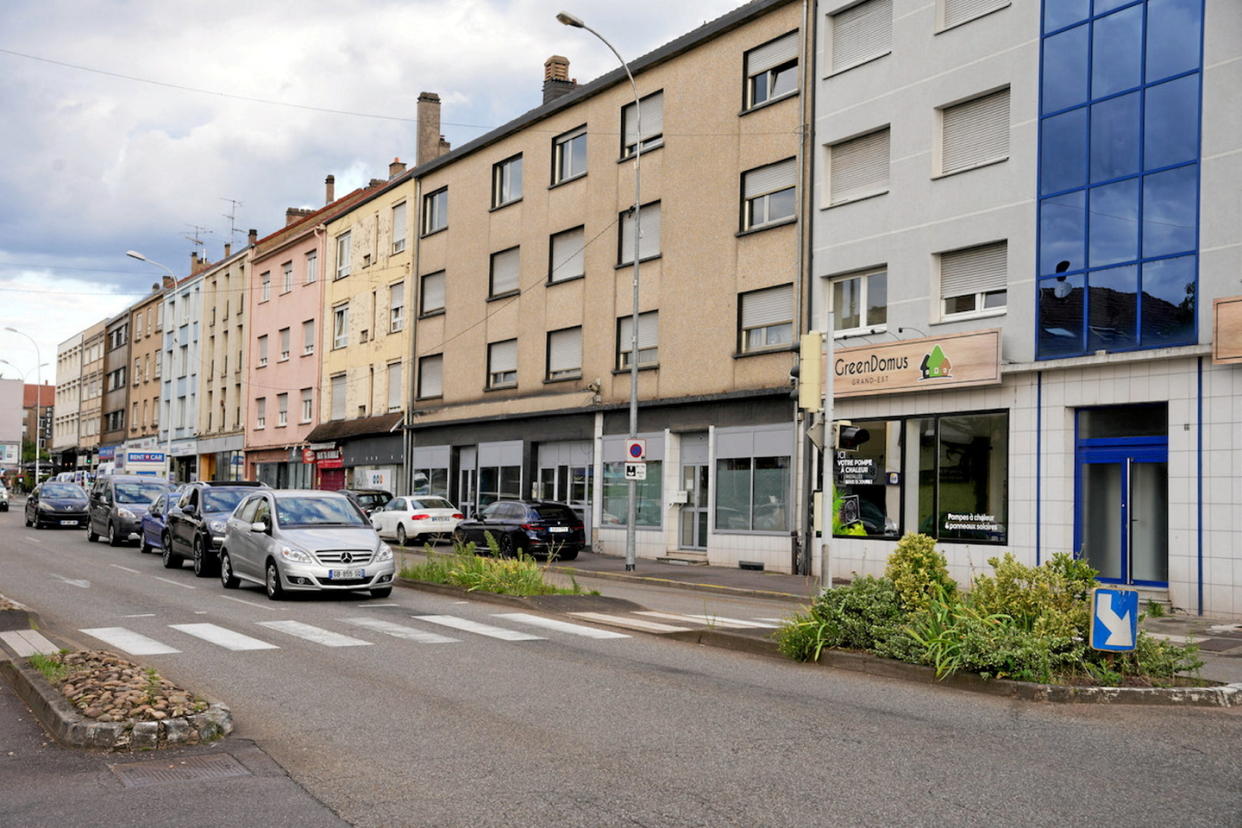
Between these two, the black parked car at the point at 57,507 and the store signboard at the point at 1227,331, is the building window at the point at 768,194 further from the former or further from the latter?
the black parked car at the point at 57,507

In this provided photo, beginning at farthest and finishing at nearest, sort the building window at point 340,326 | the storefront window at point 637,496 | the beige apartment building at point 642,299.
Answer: the building window at point 340,326 < the storefront window at point 637,496 < the beige apartment building at point 642,299

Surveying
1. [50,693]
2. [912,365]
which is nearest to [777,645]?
[50,693]

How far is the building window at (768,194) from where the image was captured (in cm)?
2616

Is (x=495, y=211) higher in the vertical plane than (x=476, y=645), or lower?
higher

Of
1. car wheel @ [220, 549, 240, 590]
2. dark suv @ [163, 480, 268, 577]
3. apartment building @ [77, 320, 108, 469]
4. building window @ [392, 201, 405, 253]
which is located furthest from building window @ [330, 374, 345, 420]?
apartment building @ [77, 320, 108, 469]

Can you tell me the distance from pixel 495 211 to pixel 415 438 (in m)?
8.59

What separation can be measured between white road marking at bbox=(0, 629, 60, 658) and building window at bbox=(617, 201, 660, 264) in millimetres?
20630

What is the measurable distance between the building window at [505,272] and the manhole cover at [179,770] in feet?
96.5

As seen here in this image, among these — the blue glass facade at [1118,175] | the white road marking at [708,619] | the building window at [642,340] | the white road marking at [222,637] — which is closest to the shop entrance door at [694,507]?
the building window at [642,340]

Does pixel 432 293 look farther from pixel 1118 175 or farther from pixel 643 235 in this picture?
pixel 1118 175

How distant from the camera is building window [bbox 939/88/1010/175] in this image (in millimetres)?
21594

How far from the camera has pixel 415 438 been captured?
41.3 meters

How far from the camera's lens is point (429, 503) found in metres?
34.3

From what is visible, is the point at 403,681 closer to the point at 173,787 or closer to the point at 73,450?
the point at 173,787
